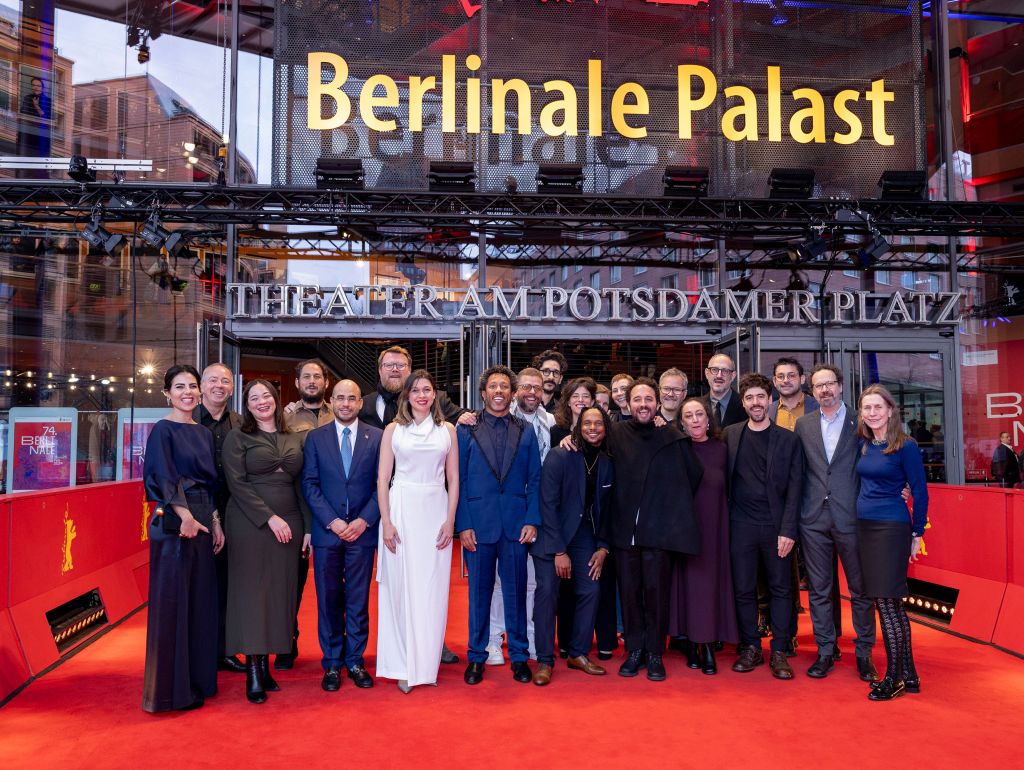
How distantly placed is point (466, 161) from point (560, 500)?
6671mm

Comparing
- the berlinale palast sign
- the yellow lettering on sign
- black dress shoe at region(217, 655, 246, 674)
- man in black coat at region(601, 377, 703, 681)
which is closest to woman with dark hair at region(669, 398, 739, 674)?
man in black coat at region(601, 377, 703, 681)

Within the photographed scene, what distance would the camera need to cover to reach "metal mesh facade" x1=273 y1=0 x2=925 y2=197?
34.5 feet

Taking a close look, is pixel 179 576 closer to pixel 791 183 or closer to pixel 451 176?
pixel 451 176

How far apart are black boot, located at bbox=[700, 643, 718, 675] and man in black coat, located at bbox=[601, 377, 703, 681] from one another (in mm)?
246

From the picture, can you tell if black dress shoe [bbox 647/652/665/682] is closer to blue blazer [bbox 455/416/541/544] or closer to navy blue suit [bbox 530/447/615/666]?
navy blue suit [bbox 530/447/615/666]

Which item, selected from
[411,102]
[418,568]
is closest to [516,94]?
[411,102]

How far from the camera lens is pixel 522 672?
4457 mm

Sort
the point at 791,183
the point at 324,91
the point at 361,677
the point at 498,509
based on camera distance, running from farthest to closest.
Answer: the point at 324,91 < the point at 791,183 < the point at 498,509 < the point at 361,677

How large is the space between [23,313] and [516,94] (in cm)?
737

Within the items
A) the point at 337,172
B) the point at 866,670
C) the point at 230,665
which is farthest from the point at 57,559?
the point at 337,172

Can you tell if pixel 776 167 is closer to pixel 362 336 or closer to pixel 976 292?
pixel 976 292

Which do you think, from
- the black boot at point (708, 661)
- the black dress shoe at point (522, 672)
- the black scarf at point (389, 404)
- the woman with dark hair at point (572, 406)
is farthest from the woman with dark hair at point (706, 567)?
the black scarf at point (389, 404)

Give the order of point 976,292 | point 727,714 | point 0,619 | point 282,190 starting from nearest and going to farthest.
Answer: point 727,714
point 0,619
point 282,190
point 976,292

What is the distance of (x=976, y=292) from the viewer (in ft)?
38.4
